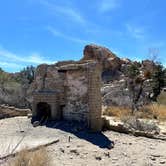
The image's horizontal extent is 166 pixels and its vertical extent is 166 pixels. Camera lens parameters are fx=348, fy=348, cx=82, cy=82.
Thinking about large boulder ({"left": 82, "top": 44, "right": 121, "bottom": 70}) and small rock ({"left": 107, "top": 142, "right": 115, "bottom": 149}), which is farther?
large boulder ({"left": 82, "top": 44, "right": 121, "bottom": 70})

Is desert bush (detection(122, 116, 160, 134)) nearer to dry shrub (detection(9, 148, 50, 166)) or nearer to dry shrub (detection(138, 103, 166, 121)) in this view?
dry shrub (detection(138, 103, 166, 121))

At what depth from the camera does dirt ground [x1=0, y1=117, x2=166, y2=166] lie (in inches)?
340

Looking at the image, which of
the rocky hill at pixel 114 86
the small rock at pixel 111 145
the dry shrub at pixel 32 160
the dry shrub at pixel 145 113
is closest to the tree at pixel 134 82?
the rocky hill at pixel 114 86

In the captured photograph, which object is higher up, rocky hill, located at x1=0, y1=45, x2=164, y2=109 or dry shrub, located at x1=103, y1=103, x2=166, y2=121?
rocky hill, located at x1=0, y1=45, x2=164, y2=109

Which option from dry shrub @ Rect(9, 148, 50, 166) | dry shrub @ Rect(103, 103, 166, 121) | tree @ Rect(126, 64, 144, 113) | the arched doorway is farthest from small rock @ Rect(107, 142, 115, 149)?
tree @ Rect(126, 64, 144, 113)

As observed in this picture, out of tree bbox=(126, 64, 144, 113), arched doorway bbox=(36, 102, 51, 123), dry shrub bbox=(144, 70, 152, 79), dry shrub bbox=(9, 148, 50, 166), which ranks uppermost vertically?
dry shrub bbox=(144, 70, 152, 79)

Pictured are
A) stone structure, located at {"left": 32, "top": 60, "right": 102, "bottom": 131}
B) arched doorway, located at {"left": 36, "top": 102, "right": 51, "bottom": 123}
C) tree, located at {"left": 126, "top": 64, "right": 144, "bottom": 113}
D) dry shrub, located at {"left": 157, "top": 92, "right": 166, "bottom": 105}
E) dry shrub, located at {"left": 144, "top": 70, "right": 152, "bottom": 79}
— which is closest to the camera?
stone structure, located at {"left": 32, "top": 60, "right": 102, "bottom": 131}

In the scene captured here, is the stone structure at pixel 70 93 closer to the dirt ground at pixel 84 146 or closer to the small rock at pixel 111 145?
the dirt ground at pixel 84 146

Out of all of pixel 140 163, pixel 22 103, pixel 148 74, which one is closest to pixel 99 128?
pixel 140 163

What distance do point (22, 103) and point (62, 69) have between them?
1118 cm

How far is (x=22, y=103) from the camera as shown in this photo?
24.0 metres

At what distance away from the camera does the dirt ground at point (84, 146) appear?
8641 millimetres

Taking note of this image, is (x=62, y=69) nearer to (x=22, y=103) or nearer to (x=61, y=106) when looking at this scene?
(x=61, y=106)

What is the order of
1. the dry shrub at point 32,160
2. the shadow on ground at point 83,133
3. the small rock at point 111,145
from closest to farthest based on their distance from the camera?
the dry shrub at point 32,160 → the small rock at point 111,145 → the shadow on ground at point 83,133
